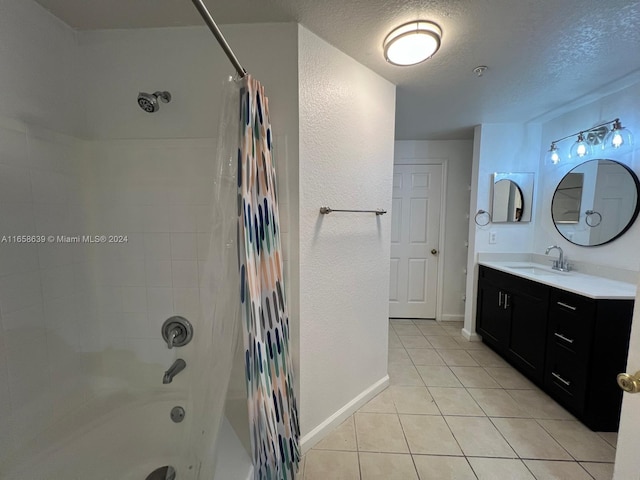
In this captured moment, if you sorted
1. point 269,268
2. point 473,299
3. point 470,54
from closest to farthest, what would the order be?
point 269,268
point 470,54
point 473,299

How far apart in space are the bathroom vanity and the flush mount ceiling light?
5.58 ft

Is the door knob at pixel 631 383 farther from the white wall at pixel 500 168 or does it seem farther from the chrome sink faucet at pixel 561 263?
the white wall at pixel 500 168

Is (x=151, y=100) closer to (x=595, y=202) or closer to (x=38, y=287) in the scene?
(x=38, y=287)

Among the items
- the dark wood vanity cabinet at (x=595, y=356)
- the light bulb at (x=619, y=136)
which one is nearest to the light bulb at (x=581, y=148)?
the light bulb at (x=619, y=136)

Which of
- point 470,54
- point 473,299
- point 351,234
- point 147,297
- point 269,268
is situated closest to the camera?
point 269,268

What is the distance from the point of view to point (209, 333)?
0.95 meters

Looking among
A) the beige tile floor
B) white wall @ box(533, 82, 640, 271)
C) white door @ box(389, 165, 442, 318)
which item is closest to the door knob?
the beige tile floor

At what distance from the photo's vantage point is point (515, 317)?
222 cm

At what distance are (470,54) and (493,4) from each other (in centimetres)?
35

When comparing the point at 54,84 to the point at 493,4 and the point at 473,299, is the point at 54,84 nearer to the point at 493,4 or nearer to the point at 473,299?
the point at 493,4

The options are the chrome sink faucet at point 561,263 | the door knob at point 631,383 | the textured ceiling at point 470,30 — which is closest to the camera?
the door knob at point 631,383

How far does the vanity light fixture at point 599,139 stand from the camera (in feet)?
6.25

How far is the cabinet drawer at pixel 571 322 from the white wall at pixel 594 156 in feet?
1.81

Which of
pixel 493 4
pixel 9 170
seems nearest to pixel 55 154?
pixel 9 170
